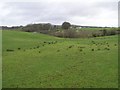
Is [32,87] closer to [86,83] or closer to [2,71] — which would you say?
[86,83]

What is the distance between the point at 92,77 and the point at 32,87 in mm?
4353

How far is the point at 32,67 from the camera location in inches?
934

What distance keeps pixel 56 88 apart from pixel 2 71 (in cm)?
757

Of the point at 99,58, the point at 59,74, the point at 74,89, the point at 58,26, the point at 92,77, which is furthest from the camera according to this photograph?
the point at 58,26

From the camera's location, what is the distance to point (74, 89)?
15977 mm

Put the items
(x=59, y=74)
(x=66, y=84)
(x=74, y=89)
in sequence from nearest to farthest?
(x=74, y=89) → (x=66, y=84) → (x=59, y=74)

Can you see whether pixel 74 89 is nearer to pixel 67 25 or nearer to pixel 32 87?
pixel 32 87

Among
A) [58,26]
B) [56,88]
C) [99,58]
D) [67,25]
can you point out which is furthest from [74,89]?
[58,26]

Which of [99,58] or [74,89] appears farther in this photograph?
[99,58]

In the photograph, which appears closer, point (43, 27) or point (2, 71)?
point (2, 71)

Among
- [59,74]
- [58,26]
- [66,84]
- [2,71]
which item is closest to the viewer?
[66,84]

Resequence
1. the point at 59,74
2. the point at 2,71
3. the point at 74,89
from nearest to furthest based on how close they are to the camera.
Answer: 1. the point at 74,89
2. the point at 59,74
3. the point at 2,71

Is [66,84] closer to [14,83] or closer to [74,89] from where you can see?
[74,89]

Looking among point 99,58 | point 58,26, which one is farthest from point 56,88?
point 58,26
